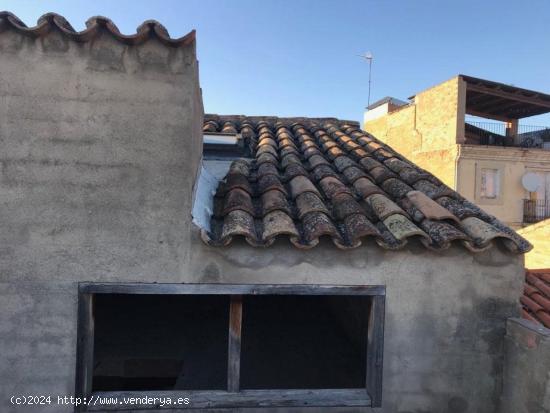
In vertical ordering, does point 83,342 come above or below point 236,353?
above

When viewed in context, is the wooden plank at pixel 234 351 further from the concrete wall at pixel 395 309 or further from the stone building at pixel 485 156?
the stone building at pixel 485 156

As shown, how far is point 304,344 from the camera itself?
6.53 meters

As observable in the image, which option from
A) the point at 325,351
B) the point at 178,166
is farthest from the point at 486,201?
the point at 178,166

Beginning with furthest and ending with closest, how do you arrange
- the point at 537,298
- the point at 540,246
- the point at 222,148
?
1. the point at 540,246
2. the point at 222,148
3. the point at 537,298

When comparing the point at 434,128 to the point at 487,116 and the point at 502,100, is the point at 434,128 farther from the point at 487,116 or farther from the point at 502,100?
the point at 487,116

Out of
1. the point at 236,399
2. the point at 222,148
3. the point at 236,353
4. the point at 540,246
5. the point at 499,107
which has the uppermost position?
the point at 499,107

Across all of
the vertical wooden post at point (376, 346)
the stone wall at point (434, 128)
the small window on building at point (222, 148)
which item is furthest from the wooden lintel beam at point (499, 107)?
the vertical wooden post at point (376, 346)

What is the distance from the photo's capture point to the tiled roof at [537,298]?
3531mm

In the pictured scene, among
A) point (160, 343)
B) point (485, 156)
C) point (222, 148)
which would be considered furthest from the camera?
point (485, 156)

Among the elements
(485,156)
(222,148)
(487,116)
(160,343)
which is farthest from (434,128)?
(160,343)

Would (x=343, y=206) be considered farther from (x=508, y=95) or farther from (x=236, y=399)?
(x=508, y=95)

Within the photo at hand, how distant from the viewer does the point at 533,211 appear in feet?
64.5

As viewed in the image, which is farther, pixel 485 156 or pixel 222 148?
pixel 485 156

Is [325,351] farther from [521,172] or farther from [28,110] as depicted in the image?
[521,172]
